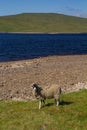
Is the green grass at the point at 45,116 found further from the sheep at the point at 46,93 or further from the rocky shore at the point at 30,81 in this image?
the rocky shore at the point at 30,81

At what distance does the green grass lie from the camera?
15883mm

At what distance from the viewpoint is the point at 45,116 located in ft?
56.3

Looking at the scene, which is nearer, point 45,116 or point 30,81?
point 45,116

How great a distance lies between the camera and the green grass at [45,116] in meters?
15.9

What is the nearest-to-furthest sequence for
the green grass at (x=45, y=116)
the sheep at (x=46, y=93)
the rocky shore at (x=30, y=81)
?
the green grass at (x=45, y=116)
the sheep at (x=46, y=93)
the rocky shore at (x=30, y=81)

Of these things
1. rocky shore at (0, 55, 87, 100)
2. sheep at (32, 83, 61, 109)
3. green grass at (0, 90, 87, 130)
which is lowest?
rocky shore at (0, 55, 87, 100)

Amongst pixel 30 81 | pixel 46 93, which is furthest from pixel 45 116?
pixel 30 81

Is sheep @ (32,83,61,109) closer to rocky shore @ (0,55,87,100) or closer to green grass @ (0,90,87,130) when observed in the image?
green grass @ (0,90,87,130)

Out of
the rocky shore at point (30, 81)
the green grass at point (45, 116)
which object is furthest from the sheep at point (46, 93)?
the rocky shore at point (30, 81)

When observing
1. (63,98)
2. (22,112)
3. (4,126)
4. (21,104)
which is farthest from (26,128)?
(63,98)

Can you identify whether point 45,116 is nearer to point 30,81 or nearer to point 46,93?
point 46,93

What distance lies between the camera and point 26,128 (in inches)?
617

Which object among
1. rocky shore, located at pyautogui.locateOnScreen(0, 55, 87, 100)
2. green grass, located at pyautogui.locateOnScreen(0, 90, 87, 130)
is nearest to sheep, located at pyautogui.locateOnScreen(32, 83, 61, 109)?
green grass, located at pyautogui.locateOnScreen(0, 90, 87, 130)

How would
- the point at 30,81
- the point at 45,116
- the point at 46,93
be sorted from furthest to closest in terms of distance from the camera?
the point at 30,81 < the point at 46,93 < the point at 45,116
